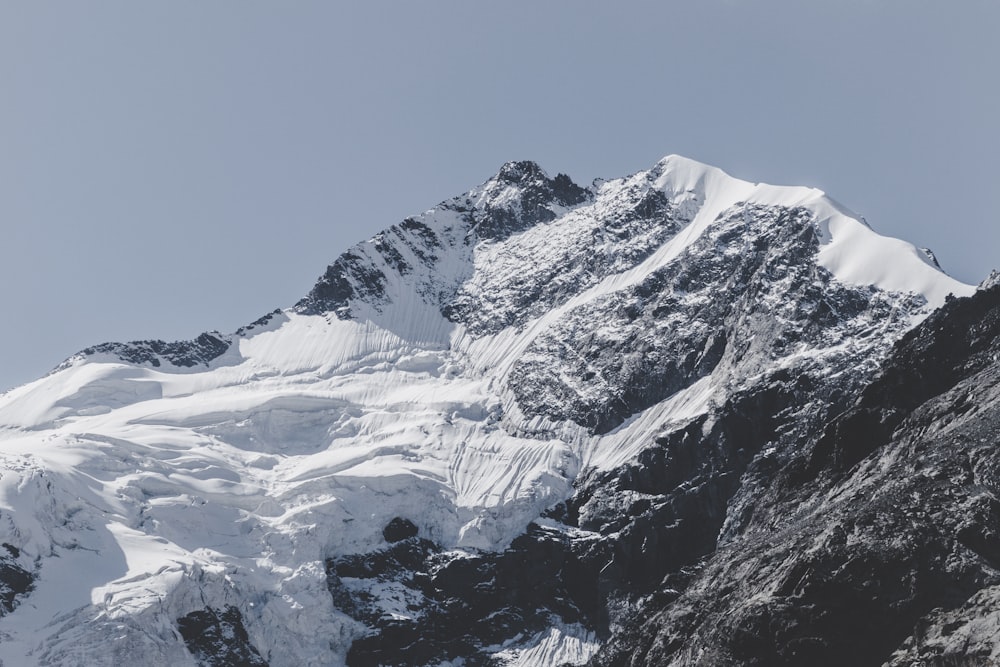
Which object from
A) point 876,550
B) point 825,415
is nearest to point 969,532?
point 876,550

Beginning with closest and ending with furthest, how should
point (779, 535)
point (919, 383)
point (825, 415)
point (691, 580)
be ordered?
point (779, 535), point (691, 580), point (919, 383), point (825, 415)

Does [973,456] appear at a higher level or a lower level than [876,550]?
higher

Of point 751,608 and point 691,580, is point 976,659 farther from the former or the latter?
point 691,580

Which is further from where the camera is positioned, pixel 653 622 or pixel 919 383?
pixel 919 383

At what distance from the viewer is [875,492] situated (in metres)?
137

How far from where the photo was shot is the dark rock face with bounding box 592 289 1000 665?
382 ft

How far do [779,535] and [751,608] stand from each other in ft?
65.1

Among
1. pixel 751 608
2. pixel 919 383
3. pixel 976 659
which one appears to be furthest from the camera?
pixel 919 383

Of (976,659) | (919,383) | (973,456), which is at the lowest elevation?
(976,659)

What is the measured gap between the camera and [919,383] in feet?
572

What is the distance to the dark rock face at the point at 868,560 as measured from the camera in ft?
382

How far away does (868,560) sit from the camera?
403ft

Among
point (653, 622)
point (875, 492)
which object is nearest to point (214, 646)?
point (653, 622)

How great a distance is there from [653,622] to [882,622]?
36.7 meters
